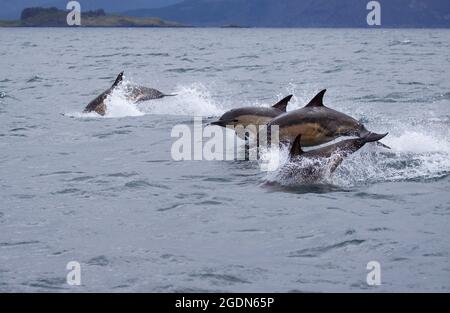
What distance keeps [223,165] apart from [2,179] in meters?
3.56

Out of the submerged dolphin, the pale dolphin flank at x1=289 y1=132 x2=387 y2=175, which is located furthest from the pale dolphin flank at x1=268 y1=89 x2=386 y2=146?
the submerged dolphin

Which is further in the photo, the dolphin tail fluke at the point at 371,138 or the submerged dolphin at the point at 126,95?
the submerged dolphin at the point at 126,95

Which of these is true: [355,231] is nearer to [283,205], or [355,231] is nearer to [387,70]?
[283,205]

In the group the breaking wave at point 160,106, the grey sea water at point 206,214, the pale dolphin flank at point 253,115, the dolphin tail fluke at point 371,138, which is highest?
the pale dolphin flank at point 253,115

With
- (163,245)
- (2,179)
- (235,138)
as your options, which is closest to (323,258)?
(163,245)

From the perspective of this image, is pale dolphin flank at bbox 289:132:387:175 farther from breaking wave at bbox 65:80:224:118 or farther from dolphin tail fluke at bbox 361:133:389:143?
breaking wave at bbox 65:80:224:118

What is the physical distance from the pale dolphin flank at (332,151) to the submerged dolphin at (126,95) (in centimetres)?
988

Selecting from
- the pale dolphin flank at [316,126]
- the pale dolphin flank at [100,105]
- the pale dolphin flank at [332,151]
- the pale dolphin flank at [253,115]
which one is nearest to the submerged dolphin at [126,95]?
the pale dolphin flank at [100,105]

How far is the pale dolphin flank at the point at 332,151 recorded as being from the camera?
1193 centimetres

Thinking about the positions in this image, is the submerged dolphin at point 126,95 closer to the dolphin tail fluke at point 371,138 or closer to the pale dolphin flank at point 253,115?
the pale dolphin flank at point 253,115

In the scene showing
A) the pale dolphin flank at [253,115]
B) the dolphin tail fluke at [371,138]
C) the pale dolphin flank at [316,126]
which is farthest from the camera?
the pale dolphin flank at [253,115]

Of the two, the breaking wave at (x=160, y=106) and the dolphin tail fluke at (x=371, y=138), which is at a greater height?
the dolphin tail fluke at (x=371, y=138)

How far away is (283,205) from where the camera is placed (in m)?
10.9

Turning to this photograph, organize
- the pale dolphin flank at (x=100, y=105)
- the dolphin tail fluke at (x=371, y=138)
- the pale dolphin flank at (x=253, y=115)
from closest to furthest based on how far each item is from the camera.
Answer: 1. the dolphin tail fluke at (x=371, y=138)
2. the pale dolphin flank at (x=253, y=115)
3. the pale dolphin flank at (x=100, y=105)
